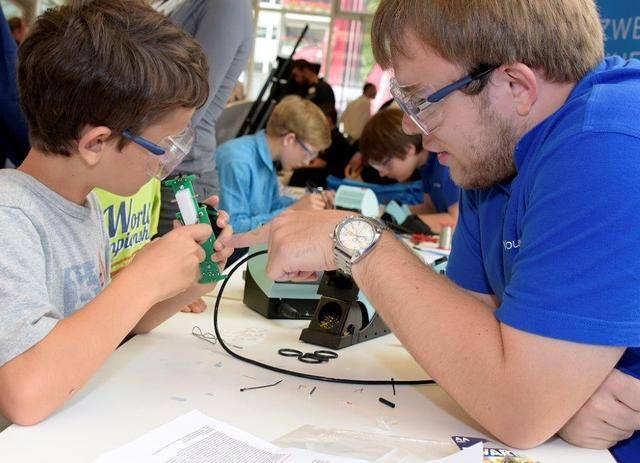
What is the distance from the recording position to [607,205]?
886 millimetres

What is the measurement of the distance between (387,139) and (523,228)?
297 cm

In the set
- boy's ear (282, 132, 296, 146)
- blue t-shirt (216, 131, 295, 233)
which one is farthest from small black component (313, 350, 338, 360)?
boy's ear (282, 132, 296, 146)

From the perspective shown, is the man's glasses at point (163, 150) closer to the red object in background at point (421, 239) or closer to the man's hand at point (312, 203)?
the man's hand at point (312, 203)

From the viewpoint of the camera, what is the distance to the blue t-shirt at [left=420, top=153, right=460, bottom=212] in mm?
3754

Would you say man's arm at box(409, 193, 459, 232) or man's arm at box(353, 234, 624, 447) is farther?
man's arm at box(409, 193, 459, 232)

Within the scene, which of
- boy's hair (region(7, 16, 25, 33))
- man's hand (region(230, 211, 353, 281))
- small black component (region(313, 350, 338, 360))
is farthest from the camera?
boy's hair (region(7, 16, 25, 33))

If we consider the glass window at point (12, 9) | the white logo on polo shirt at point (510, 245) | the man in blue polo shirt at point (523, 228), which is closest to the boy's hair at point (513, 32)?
the man in blue polo shirt at point (523, 228)

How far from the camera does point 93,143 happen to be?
4.15 ft

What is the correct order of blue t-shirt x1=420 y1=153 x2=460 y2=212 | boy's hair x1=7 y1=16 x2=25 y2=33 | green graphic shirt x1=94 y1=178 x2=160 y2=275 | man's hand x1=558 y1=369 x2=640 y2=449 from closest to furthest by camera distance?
man's hand x1=558 y1=369 x2=640 y2=449 < green graphic shirt x1=94 y1=178 x2=160 y2=275 < blue t-shirt x1=420 y1=153 x2=460 y2=212 < boy's hair x1=7 y1=16 x2=25 y2=33

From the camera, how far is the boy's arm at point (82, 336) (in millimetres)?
938

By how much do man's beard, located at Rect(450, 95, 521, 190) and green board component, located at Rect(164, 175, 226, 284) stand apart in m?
0.49

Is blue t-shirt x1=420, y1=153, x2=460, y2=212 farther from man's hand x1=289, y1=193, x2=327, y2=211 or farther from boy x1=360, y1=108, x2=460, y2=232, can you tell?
man's hand x1=289, y1=193, x2=327, y2=211

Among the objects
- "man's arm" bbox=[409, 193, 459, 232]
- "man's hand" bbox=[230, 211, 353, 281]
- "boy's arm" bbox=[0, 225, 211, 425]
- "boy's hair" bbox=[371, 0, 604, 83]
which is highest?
"boy's hair" bbox=[371, 0, 604, 83]

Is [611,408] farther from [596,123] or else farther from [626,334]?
[596,123]
